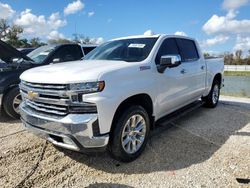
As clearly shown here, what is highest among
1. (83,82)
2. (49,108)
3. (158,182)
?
(83,82)

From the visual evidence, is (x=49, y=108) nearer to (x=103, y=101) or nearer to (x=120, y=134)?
(x=103, y=101)

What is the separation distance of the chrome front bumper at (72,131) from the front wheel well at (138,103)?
395 millimetres

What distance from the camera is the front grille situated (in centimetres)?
322

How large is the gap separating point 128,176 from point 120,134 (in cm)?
58

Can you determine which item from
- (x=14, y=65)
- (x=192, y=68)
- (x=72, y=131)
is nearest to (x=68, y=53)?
(x=14, y=65)

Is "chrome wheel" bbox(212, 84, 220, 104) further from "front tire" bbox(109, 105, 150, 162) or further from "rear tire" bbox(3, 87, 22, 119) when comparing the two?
"rear tire" bbox(3, 87, 22, 119)

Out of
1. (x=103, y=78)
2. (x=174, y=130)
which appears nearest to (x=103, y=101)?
(x=103, y=78)

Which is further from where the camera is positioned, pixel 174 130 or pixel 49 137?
pixel 174 130

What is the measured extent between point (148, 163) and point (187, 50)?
2882mm

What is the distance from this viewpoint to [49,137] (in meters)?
3.49

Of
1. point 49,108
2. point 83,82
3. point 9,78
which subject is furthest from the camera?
point 9,78

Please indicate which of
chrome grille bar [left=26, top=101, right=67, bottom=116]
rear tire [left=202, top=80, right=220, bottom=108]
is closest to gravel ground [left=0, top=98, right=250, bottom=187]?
chrome grille bar [left=26, top=101, right=67, bottom=116]

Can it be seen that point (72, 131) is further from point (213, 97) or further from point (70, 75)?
point (213, 97)

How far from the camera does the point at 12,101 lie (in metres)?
5.71
